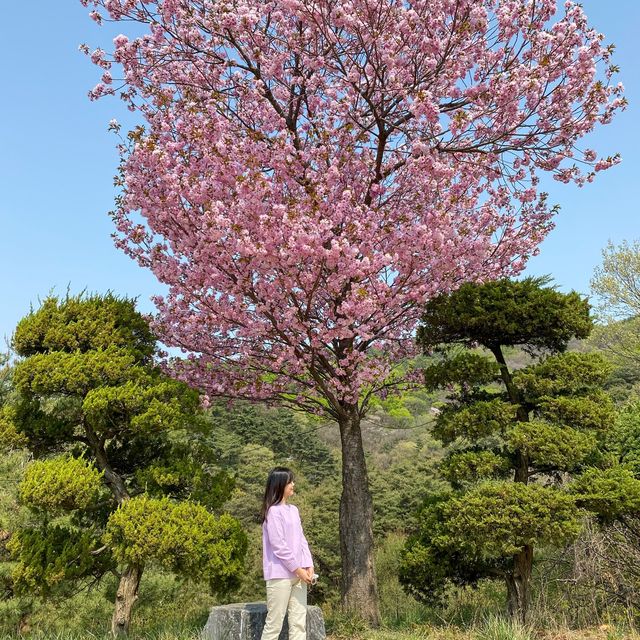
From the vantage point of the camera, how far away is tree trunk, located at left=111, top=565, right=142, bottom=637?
25.3ft

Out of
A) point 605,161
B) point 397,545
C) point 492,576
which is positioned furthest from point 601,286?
point 492,576

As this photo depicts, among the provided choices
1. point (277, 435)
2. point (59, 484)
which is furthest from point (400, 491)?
point (59, 484)

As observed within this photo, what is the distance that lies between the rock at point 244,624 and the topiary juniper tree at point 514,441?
7.29ft

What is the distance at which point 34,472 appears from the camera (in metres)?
7.24

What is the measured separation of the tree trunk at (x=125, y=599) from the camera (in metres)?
7.71

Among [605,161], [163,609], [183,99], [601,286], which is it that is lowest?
[163,609]

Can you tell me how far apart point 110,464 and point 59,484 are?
1637 millimetres

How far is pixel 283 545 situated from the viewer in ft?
16.5

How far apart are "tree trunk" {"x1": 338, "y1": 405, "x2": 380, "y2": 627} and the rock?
239cm

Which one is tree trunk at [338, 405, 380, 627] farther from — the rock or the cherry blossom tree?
the rock

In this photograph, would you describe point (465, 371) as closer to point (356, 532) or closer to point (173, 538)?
point (356, 532)

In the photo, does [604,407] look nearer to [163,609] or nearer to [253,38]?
[253,38]

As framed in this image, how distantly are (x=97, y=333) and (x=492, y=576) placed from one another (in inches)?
255

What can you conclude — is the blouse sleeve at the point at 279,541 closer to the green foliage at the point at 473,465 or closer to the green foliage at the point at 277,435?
the green foliage at the point at 473,465
